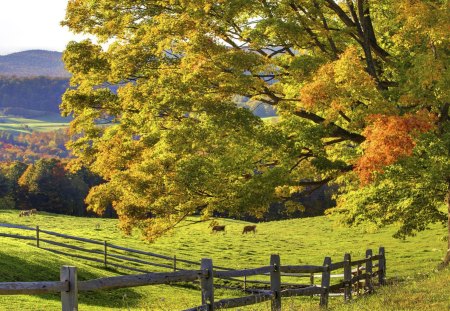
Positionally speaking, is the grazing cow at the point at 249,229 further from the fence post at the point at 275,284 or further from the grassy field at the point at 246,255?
the fence post at the point at 275,284

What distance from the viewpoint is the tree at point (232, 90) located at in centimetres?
1858

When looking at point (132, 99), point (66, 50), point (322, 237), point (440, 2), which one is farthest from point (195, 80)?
point (322, 237)

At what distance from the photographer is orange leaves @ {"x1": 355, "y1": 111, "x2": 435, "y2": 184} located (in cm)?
1731

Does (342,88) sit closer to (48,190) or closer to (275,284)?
(275,284)

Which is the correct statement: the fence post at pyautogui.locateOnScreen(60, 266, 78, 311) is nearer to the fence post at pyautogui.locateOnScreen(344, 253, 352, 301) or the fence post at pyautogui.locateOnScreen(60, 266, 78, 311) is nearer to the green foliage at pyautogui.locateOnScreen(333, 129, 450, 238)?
the fence post at pyautogui.locateOnScreen(344, 253, 352, 301)

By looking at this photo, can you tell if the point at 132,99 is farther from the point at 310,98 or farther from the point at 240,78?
the point at 310,98

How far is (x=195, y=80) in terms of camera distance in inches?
742

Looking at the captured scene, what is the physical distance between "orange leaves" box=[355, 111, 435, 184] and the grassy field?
12.3 feet

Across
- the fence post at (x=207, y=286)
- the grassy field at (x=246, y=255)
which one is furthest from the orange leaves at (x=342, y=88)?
the fence post at (x=207, y=286)

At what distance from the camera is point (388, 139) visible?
17.4m

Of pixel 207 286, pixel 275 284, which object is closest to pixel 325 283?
pixel 275 284

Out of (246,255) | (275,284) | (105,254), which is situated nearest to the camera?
(275,284)

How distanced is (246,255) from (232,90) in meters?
37.0

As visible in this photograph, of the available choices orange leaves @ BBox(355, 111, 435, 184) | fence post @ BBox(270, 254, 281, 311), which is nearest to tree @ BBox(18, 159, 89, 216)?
orange leaves @ BBox(355, 111, 435, 184)
